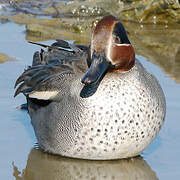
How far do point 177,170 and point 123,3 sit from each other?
655cm

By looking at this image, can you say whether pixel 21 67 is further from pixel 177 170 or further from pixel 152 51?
pixel 177 170

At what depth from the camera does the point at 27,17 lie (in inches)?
404

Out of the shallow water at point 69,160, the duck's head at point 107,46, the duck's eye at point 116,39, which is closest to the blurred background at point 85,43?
the shallow water at point 69,160

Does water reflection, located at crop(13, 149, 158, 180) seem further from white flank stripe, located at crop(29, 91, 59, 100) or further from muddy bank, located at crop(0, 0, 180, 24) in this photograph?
muddy bank, located at crop(0, 0, 180, 24)

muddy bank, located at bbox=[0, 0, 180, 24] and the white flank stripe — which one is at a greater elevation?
the white flank stripe

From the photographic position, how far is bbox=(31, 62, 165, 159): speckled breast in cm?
455

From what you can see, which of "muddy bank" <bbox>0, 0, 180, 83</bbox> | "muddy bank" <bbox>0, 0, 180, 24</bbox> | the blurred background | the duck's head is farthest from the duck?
"muddy bank" <bbox>0, 0, 180, 24</bbox>

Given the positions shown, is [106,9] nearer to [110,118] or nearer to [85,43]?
[85,43]

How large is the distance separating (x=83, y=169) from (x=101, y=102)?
A: 22.9 inches

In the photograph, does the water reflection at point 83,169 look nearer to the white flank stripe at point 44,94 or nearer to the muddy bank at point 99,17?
the white flank stripe at point 44,94

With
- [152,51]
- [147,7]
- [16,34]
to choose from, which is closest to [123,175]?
[152,51]

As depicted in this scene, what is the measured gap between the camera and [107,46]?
449 cm

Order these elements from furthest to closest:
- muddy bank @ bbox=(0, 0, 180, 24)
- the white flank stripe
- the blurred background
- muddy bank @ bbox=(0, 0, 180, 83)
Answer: muddy bank @ bbox=(0, 0, 180, 24) < muddy bank @ bbox=(0, 0, 180, 83) < the white flank stripe < the blurred background

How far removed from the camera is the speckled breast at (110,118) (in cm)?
455
